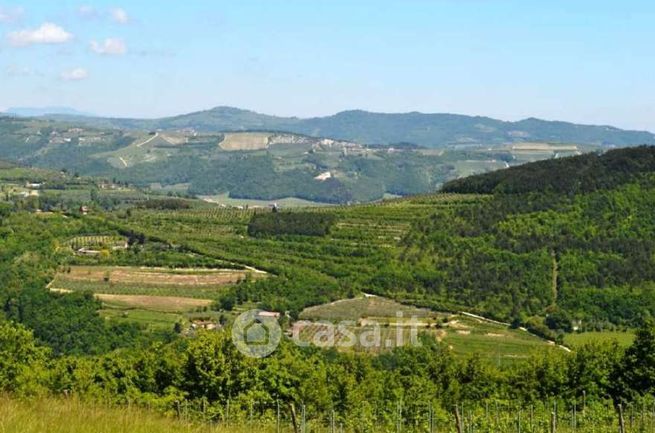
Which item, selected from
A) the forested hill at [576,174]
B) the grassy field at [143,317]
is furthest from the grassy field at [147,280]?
the forested hill at [576,174]

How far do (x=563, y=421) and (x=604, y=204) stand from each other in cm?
6390

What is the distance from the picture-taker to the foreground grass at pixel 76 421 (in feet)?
24.8

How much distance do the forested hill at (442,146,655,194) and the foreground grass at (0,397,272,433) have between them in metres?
85.3

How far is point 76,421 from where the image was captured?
8.03 metres

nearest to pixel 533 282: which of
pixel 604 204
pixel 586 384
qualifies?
pixel 604 204

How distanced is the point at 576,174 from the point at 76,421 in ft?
300

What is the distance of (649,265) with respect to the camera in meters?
74.4

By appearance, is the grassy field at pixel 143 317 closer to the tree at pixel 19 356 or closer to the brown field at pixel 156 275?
the brown field at pixel 156 275

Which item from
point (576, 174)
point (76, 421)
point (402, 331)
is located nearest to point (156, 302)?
point (402, 331)

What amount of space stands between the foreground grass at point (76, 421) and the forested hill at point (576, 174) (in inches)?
3359

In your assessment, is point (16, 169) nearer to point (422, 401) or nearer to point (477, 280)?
point (477, 280)

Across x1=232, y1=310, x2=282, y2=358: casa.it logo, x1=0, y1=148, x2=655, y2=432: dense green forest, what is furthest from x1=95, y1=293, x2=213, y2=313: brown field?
x1=232, y1=310, x2=282, y2=358: casa.it logo

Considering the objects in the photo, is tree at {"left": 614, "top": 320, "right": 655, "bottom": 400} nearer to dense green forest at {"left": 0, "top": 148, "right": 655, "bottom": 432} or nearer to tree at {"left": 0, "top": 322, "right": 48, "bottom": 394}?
dense green forest at {"left": 0, "top": 148, "right": 655, "bottom": 432}

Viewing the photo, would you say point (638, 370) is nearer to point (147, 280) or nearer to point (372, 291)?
point (372, 291)
